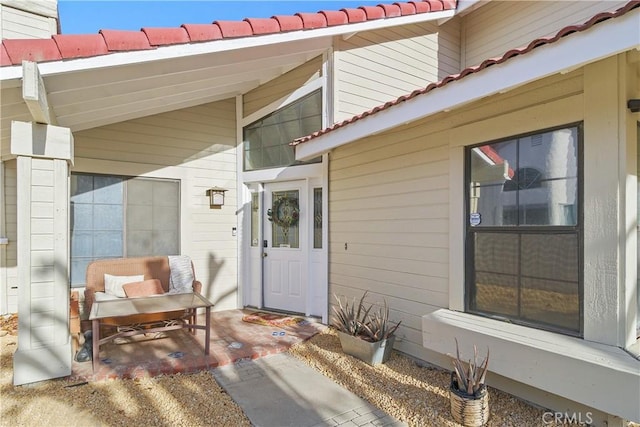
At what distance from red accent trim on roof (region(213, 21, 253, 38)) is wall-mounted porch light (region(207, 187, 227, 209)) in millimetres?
2780

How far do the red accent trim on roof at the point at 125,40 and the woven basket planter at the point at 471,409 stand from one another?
3.30 meters

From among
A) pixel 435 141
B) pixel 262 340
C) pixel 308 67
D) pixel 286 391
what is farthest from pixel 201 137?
pixel 286 391

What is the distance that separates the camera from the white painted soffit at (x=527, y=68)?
1.86 metres

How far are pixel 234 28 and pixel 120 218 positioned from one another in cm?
318

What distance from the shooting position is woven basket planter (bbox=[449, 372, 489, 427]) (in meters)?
2.37

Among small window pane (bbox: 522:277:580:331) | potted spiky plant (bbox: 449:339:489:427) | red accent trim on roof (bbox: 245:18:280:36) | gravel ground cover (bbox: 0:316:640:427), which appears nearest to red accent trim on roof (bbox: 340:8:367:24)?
red accent trim on roof (bbox: 245:18:280:36)

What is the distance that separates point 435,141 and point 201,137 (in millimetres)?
3557

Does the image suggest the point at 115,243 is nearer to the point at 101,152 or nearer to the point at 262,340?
the point at 101,152

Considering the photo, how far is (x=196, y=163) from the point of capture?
17.4ft

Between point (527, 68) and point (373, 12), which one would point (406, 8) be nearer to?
point (373, 12)

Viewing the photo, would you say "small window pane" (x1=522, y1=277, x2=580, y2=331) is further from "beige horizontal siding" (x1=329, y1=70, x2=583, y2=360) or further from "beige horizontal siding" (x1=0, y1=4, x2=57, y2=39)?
"beige horizontal siding" (x1=0, y1=4, x2=57, y2=39)

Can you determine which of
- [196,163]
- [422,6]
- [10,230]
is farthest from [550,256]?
[10,230]
